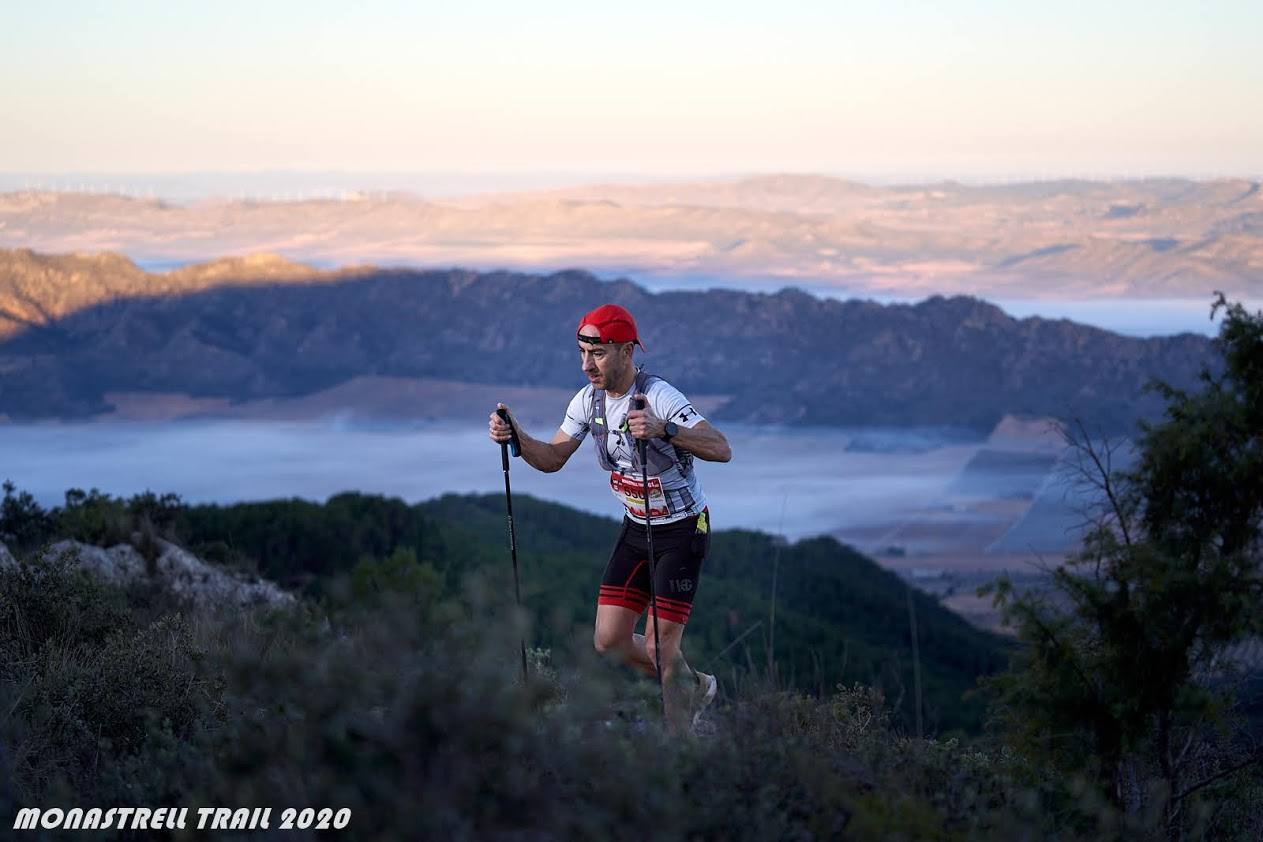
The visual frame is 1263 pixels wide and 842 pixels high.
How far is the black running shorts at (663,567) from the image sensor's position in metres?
6.17

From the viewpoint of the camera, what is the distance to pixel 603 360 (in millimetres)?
6074

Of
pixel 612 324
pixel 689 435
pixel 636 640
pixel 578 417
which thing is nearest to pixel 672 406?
pixel 689 435

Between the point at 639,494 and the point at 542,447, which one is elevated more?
the point at 542,447

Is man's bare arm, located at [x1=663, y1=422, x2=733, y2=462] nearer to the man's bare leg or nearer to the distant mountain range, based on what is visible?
the man's bare leg

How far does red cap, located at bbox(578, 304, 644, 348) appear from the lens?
6031 millimetres

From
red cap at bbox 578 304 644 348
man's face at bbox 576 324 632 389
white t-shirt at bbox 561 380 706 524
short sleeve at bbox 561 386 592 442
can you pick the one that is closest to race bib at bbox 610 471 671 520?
white t-shirt at bbox 561 380 706 524

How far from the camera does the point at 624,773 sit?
3.33 m

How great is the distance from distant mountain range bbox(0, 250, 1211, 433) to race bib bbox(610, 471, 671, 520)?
11003 cm

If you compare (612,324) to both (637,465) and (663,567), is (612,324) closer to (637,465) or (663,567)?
(637,465)

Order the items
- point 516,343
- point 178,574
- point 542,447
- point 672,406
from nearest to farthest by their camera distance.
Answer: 1. point 672,406
2. point 542,447
3. point 178,574
4. point 516,343

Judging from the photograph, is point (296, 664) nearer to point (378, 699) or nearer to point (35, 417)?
point (378, 699)

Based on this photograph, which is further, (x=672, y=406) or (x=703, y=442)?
(x=672, y=406)

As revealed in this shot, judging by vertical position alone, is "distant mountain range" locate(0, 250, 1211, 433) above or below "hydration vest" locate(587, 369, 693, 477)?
below

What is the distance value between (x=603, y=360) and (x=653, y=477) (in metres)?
0.63
